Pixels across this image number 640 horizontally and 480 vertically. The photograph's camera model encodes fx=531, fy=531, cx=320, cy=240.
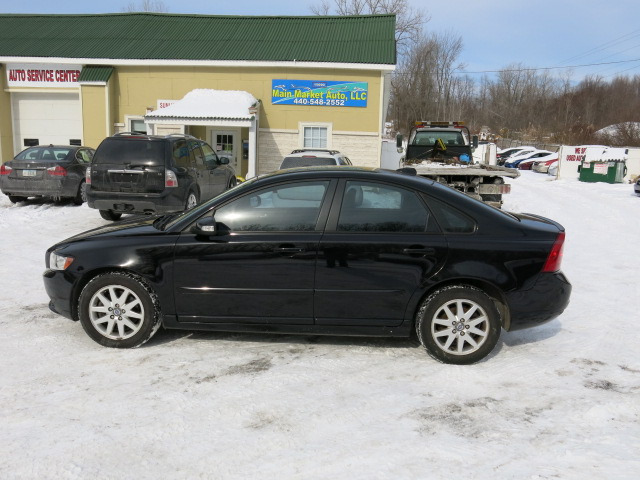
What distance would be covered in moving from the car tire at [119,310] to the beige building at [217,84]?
1443 cm

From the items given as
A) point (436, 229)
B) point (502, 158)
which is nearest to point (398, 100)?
point (502, 158)

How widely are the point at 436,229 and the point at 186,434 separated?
94.7 inches

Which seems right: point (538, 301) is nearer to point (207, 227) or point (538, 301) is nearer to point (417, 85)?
point (207, 227)

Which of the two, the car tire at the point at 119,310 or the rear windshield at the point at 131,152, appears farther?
the rear windshield at the point at 131,152

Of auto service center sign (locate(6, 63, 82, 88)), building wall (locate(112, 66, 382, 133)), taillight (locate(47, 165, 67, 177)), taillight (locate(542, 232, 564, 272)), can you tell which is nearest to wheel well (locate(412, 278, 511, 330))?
taillight (locate(542, 232, 564, 272))

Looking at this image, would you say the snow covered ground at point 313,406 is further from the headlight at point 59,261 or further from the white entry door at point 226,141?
the white entry door at point 226,141

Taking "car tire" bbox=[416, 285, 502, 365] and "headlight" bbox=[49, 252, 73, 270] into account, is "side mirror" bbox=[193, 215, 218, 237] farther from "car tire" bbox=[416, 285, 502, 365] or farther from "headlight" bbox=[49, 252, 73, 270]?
"car tire" bbox=[416, 285, 502, 365]

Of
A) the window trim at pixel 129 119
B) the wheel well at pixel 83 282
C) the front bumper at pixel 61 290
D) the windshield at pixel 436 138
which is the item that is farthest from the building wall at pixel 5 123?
the wheel well at pixel 83 282

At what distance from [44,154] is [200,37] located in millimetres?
10291

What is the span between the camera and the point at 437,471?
114 inches

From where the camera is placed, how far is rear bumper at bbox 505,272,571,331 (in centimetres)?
424

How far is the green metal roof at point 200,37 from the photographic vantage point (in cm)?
1986

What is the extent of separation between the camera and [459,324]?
4.26 m

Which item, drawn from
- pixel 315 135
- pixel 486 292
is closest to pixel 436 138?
pixel 315 135
